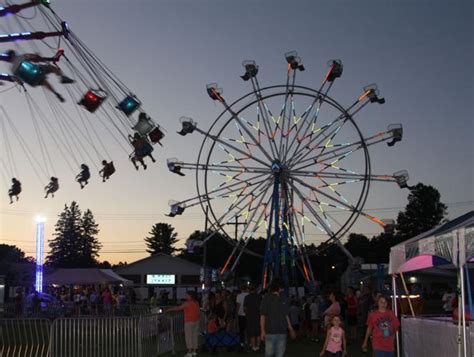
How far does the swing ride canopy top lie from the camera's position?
9.23 metres

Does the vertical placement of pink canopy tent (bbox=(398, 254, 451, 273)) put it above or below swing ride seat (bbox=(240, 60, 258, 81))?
below

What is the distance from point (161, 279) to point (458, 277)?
62.1 metres

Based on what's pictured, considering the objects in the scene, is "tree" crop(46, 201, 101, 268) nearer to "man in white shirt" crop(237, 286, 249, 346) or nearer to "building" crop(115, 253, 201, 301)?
"building" crop(115, 253, 201, 301)

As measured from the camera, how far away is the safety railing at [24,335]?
46.0ft

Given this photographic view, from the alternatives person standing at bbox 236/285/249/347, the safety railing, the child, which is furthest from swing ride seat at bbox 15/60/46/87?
person standing at bbox 236/285/249/347

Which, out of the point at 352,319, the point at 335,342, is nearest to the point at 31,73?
the point at 335,342

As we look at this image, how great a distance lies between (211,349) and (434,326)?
6789 millimetres

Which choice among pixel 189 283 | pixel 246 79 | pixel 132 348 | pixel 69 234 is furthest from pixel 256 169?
pixel 69 234

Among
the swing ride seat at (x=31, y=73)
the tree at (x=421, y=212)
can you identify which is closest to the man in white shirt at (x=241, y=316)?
the swing ride seat at (x=31, y=73)

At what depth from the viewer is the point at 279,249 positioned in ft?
92.3

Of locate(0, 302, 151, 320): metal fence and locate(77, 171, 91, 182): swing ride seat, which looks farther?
locate(0, 302, 151, 320): metal fence

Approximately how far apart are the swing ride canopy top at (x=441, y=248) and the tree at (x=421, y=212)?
275 feet

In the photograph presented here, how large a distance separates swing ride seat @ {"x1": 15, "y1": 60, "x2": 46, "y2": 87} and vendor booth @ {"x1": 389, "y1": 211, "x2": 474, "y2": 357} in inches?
275

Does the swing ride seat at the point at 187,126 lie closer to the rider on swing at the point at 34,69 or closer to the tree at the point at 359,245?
the rider on swing at the point at 34,69
